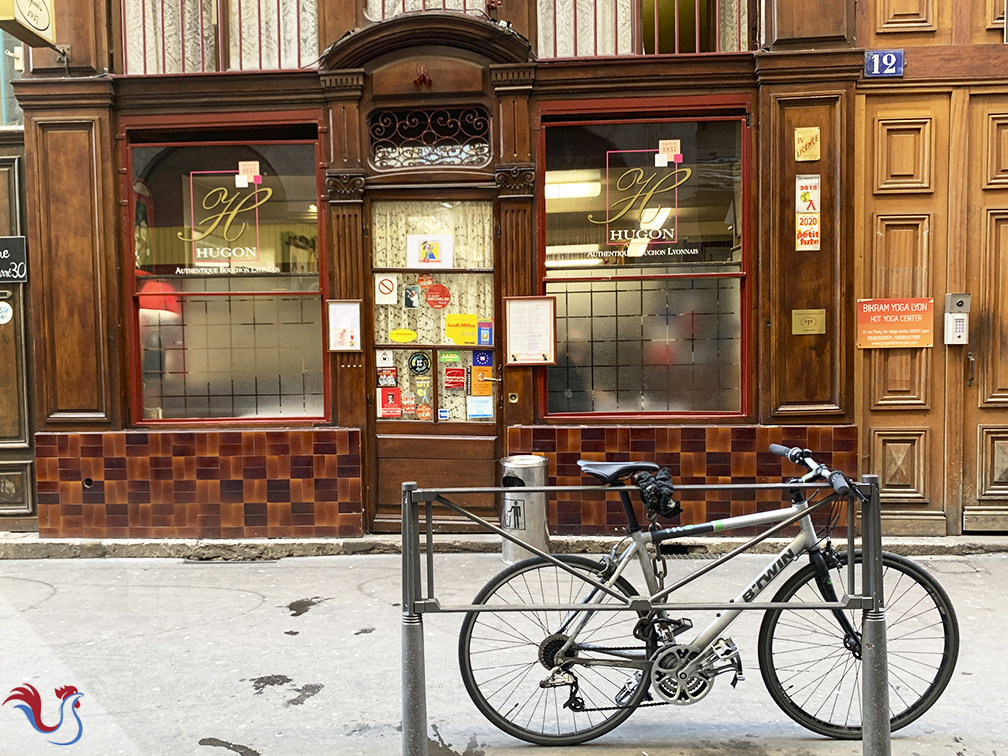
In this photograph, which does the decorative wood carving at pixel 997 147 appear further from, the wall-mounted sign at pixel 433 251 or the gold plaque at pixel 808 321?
the wall-mounted sign at pixel 433 251

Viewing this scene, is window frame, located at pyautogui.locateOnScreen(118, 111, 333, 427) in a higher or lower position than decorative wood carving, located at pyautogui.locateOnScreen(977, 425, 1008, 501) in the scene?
higher

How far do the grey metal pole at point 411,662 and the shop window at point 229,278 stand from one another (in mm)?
3934

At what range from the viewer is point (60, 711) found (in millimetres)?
3943

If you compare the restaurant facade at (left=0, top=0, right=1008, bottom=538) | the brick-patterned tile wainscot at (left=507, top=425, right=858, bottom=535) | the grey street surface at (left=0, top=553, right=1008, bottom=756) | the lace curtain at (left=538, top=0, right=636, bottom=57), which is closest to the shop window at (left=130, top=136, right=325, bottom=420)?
the restaurant facade at (left=0, top=0, right=1008, bottom=538)

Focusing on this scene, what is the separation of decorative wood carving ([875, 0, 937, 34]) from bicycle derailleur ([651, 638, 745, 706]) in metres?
5.65

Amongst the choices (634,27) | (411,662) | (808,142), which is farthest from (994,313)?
(411,662)

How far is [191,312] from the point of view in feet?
23.0

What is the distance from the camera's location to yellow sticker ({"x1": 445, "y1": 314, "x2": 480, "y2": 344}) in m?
6.91

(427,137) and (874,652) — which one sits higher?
(427,137)

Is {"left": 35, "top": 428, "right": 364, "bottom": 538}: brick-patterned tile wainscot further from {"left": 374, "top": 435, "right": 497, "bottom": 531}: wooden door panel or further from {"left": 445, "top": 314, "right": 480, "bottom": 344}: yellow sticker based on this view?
{"left": 445, "top": 314, "right": 480, "bottom": 344}: yellow sticker

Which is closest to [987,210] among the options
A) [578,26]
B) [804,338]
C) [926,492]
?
[804,338]

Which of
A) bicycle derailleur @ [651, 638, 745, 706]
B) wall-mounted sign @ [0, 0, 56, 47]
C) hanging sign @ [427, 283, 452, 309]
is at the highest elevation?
wall-mounted sign @ [0, 0, 56, 47]

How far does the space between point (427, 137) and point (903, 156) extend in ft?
13.7

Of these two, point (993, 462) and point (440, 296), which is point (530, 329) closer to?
point (440, 296)
